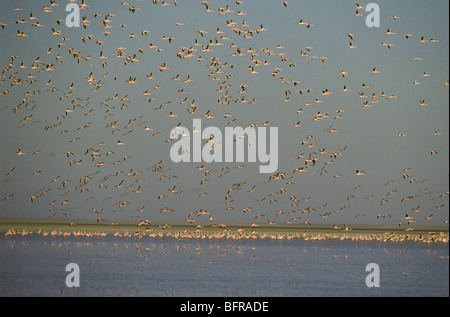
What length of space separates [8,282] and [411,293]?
2834cm

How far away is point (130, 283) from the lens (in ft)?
177

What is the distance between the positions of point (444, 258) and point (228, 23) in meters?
51.7

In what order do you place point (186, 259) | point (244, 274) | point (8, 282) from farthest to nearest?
point (186, 259) → point (244, 274) → point (8, 282)

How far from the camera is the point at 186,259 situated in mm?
78312

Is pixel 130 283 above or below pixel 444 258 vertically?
below
